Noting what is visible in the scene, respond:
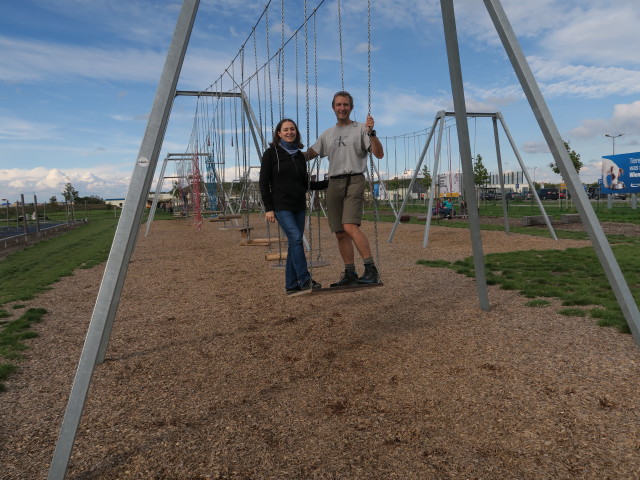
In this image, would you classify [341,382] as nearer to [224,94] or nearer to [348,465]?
[348,465]

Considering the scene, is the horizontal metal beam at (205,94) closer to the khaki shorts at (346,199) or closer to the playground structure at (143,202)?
the khaki shorts at (346,199)

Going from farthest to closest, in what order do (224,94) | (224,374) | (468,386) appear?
(224,94)
(224,374)
(468,386)

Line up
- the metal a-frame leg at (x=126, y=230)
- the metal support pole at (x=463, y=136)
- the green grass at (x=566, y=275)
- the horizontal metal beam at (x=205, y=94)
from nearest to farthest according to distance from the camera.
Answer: the metal a-frame leg at (x=126, y=230) → the metal support pole at (x=463, y=136) → the green grass at (x=566, y=275) → the horizontal metal beam at (x=205, y=94)

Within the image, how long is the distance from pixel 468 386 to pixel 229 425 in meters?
1.65

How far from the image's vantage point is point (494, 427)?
3090 millimetres

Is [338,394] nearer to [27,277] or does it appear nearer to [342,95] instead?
[342,95]

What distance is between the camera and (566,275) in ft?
26.1

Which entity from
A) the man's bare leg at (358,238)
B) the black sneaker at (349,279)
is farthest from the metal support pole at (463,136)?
the black sneaker at (349,279)

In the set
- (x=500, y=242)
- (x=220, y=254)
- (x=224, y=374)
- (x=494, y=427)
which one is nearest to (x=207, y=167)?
(x=220, y=254)

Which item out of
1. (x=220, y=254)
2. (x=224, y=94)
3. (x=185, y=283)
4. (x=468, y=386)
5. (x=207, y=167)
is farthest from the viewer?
(x=207, y=167)

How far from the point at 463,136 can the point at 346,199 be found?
5.63 ft

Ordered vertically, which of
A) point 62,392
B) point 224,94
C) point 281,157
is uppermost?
point 224,94

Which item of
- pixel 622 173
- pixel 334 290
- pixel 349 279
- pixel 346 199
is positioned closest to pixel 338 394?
pixel 334 290

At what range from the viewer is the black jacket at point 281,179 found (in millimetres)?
5062
